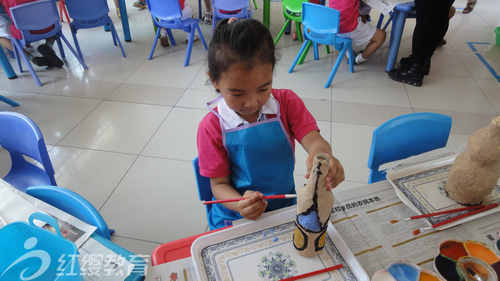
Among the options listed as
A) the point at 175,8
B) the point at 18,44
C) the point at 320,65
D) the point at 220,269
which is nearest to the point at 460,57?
the point at 320,65

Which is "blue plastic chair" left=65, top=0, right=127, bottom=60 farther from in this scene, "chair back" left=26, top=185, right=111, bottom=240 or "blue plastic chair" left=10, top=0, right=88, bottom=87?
"chair back" left=26, top=185, right=111, bottom=240

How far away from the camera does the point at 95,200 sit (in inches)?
61.9

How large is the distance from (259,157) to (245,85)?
0.24 meters

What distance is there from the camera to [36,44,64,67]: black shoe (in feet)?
9.04

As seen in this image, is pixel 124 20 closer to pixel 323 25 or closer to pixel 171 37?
pixel 171 37

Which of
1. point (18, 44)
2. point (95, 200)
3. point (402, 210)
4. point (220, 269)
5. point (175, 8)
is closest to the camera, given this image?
point (220, 269)

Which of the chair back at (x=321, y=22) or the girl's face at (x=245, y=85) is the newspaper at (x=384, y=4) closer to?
the chair back at (x=321, y=22)

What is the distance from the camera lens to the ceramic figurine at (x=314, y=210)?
542mm

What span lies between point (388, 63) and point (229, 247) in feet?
8.42

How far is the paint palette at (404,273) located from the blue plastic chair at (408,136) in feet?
1.53

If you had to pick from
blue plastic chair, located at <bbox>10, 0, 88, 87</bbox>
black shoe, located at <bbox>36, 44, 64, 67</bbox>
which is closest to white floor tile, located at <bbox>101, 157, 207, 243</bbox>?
blue plastic chair, located at <bbox>10, 0, 88, 87</bbox>

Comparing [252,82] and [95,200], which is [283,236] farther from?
[95,200]

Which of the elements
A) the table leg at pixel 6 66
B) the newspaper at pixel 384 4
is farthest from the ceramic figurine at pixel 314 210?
the table leg at pixel 6 66

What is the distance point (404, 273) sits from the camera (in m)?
0.57
